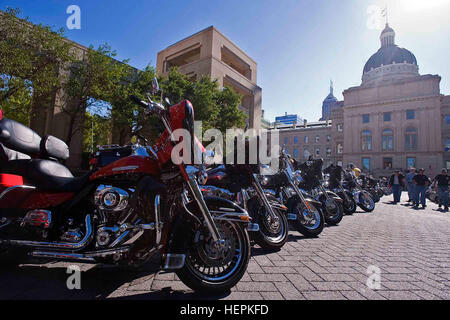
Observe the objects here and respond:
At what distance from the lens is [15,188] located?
2.46 metres

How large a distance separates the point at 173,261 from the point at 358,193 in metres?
8.81

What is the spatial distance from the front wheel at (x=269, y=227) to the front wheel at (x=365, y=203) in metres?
6.42

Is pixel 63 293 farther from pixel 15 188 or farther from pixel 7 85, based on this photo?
pixel 7 85

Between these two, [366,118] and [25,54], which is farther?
[366,118]

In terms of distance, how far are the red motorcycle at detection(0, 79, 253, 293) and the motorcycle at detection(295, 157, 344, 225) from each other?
13.2 feet

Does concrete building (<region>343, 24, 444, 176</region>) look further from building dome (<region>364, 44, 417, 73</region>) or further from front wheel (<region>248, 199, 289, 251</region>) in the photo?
front wheel (<region>248, 199, 289, 251</region>)

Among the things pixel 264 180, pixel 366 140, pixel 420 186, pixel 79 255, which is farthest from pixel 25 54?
pixel 366 140

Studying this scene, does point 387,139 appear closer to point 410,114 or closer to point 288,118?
point 410,114

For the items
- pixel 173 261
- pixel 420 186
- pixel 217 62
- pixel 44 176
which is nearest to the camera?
pixel 173 261

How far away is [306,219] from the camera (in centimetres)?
469

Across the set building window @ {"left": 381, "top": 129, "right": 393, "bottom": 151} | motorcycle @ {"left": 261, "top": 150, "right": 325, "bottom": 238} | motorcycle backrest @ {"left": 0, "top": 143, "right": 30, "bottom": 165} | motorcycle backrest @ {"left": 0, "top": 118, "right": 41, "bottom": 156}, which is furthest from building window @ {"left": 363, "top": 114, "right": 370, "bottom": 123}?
motorcycle backrest @ {"left": 0, "top": 143, "right": 30, "bottom": 165}

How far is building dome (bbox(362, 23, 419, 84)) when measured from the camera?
69.1 metres

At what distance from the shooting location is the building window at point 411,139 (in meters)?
55.3

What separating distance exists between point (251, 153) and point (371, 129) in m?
66.2
